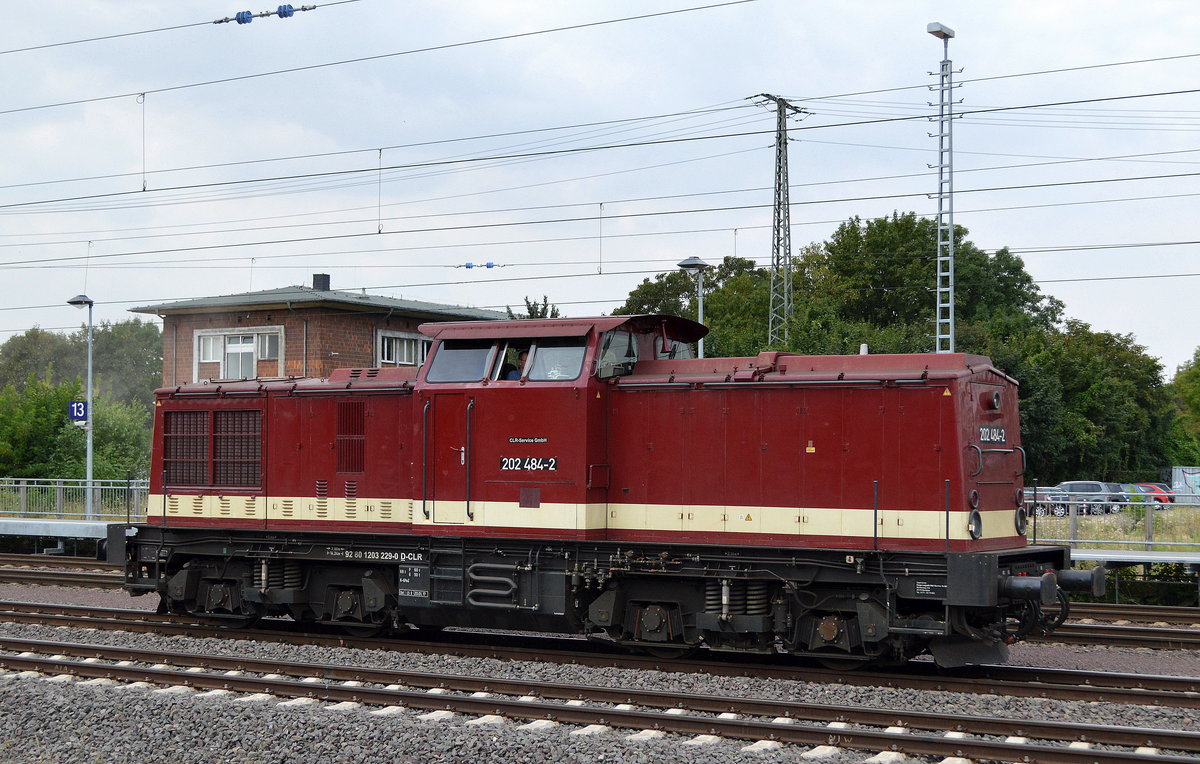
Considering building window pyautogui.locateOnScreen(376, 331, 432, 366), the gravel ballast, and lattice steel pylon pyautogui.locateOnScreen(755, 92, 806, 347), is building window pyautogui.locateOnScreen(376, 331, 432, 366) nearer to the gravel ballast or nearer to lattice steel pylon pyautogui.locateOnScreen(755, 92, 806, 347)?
lattice steel pylon pyautogui.locateOnScreen(755, 92, 806, 347)

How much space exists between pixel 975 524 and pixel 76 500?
70.6 feet

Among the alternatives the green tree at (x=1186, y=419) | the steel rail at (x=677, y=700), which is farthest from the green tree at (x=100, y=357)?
the steel rail at (x=677, y=700)

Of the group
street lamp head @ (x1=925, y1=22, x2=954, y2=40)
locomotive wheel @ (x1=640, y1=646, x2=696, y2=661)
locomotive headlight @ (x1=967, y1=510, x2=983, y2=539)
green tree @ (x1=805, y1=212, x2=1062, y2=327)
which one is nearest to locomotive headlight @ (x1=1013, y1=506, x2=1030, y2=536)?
locomotive headlight @ (x1=967, y1=510, x2=983, y2=539)

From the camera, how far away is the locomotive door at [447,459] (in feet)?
40.0

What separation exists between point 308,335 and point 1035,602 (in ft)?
96.8

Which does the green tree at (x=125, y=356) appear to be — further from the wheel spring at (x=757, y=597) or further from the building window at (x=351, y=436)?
the wheel spring at (x=757, y=597)

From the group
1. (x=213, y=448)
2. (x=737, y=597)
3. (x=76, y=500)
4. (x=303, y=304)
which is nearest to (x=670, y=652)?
(x=737, y=597)

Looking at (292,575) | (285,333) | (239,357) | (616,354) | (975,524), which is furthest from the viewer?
(239,357)

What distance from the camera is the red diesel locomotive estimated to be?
1052 centimetres

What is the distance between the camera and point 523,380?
39.1 feet

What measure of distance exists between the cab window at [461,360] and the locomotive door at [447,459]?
0.75ft

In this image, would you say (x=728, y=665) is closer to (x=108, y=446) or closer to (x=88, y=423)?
(x=88, y=423)

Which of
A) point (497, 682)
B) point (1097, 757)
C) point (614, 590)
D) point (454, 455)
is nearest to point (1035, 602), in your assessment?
point (1097, 757)

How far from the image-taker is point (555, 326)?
11.9 meters
